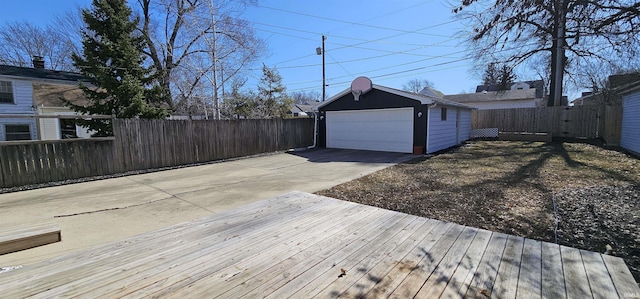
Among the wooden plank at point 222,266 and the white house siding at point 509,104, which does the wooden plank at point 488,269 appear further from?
the white house siding at point 509,104

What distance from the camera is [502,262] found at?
7.68 feet

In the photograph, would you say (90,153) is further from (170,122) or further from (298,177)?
(298,177)

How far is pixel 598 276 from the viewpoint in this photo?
6.91 feet

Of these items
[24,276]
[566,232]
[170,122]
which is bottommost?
[566,232]

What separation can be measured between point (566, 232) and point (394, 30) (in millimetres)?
15969

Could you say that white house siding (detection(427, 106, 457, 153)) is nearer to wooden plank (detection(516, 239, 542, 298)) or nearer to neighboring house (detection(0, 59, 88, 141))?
wooden plank (detection(516, 239, 542, 298))

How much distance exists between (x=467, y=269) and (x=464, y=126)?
14.0m

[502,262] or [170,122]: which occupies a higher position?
[170,122]

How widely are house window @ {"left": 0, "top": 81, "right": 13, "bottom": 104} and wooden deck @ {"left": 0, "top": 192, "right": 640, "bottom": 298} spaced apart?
1469 cm

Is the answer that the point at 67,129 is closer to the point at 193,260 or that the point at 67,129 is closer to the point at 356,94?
the point at 356,94

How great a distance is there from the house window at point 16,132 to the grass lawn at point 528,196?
560 inches

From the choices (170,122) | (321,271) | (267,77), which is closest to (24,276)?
(321,271)

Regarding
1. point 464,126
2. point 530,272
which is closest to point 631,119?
point 464,126

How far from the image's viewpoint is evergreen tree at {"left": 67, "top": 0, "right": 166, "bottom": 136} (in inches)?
385
